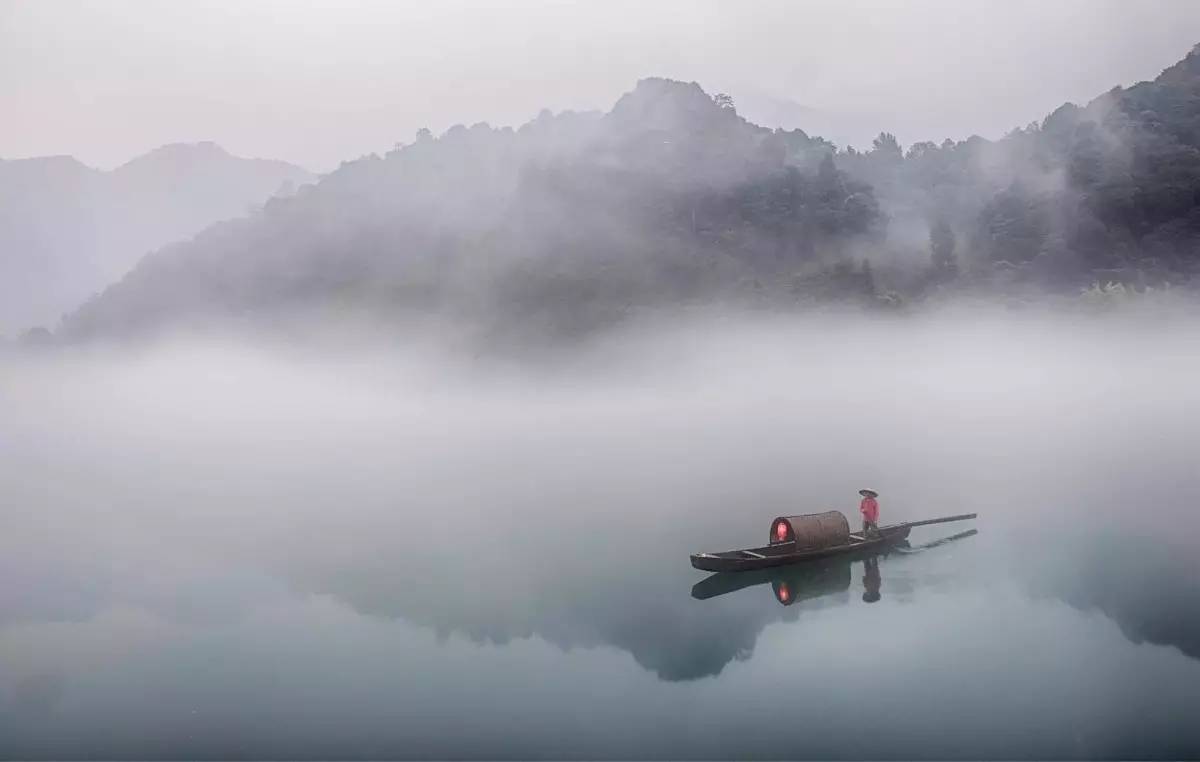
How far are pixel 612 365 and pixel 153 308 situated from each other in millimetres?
94827

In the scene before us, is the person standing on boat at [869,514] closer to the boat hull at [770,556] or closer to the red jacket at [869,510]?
the red jacket at [869,510]

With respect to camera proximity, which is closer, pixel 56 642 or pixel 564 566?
pixel 56 642

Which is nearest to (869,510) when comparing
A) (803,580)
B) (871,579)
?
(871,579)

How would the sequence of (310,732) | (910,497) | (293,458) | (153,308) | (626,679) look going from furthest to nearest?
(153,308), (293,458), (910,497), (626,679), (310,732)

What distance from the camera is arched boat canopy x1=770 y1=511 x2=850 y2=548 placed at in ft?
108

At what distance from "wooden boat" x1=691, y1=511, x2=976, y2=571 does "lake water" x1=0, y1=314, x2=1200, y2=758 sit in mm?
1122

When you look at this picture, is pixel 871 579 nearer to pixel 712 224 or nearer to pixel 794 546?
pixel 794 546

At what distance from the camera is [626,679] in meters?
24.8

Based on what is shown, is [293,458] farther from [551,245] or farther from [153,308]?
[153,308]

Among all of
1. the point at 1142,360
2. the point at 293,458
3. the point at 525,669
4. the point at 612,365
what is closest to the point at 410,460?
the point at 293,458

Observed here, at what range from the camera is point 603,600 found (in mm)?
32688

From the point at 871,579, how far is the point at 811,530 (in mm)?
2918

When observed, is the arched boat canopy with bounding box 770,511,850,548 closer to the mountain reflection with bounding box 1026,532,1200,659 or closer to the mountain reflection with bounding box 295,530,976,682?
the mountain reflection with bounding box 295,530,976,682

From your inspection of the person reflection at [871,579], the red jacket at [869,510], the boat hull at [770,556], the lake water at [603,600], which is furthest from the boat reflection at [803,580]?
the red jacket at [869,510]
